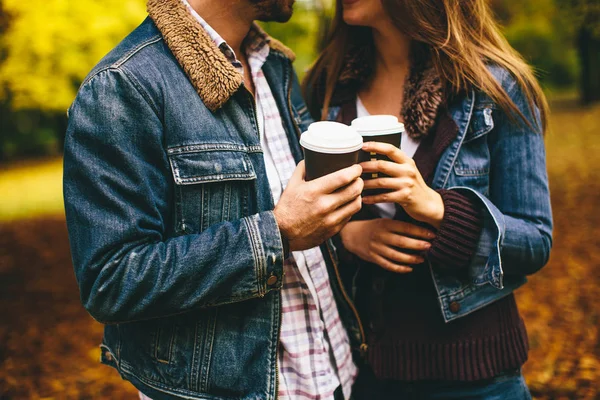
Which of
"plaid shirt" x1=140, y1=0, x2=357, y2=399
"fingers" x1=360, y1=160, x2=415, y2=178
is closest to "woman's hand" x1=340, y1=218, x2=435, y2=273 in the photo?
"plaid shirt" x1=140, y1=0, x2=357, y2=399

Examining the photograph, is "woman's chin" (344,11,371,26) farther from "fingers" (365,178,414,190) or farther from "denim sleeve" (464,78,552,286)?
"fingers" (365,178,414,190)

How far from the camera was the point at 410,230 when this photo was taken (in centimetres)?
202

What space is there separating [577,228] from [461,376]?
23.4 ft

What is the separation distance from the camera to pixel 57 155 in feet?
87.7

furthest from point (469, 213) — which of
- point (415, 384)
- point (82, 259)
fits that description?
point (82, 259)

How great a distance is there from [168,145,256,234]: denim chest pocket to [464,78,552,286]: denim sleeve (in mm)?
955

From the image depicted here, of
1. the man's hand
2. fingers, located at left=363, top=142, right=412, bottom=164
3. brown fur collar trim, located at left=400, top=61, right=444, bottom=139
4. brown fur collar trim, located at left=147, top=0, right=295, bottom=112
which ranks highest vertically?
brown fur collar trim, located at left=147, top=0, right=295, bottom=112

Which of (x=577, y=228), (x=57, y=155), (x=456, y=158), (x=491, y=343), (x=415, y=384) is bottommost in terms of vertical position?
(x=577, y=228)

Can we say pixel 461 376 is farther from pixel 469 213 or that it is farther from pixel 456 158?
pixel 456 158

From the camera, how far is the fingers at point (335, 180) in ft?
5.16

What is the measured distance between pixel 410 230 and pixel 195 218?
86 centimetres

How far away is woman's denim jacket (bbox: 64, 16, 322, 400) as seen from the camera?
1.55m

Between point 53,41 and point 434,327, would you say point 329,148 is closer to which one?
point 434,327

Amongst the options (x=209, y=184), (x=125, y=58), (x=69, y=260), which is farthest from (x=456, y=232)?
(x=69, y=260)
